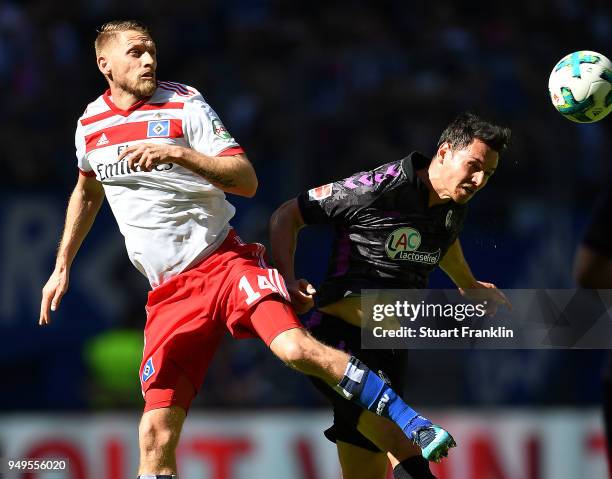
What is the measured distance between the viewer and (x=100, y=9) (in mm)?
12195

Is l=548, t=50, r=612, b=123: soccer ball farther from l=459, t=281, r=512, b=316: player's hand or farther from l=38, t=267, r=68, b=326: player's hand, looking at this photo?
l=38, t=267, r=68, b=326: player's hand

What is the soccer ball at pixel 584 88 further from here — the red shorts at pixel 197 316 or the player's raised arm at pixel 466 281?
the red shorts at pixel 197 316

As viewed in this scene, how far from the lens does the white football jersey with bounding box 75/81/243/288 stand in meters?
5.60

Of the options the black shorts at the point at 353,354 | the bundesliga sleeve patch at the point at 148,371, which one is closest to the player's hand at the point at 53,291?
the bundesliga sleeve patch at the point at 148,371

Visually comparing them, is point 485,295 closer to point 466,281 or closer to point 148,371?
point 466,281

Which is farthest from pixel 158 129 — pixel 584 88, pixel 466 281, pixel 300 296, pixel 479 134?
pixel 584 88

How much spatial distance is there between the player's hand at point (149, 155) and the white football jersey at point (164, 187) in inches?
15.8

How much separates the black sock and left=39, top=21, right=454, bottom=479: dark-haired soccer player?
368 mm

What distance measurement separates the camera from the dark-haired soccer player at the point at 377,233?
18.5 feet

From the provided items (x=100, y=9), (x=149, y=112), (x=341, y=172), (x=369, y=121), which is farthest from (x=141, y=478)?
(x=100, y=9)

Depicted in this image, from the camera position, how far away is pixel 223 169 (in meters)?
5.34

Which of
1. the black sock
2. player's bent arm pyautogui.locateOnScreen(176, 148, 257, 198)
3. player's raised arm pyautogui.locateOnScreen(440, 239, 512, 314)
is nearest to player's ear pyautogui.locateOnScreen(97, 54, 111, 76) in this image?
player's bent arm pyautogui.locateOnScreen(176, 148, 257, 198)

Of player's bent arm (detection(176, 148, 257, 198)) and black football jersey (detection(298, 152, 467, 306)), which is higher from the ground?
player's bent arm (detection(176, 148, 257, 198))

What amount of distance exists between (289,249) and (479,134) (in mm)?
1068
